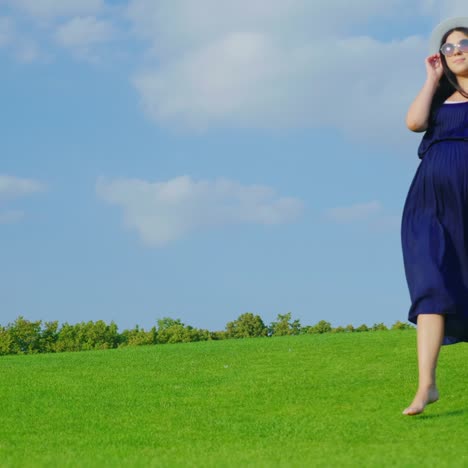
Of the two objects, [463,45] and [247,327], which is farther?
[247,327]

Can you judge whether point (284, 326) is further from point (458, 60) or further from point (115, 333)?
point (458, 60)

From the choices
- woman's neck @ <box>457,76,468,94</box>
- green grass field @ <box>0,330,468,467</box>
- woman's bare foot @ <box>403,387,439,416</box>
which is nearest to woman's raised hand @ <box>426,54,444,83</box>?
woman's neck @ <box>457,76,468,94</box>

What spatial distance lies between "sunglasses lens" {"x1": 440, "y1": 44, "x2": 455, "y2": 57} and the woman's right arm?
2.8 inches

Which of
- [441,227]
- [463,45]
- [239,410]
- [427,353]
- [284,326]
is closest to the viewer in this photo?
[427,353]

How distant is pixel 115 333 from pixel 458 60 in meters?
11.0

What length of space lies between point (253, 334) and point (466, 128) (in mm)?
10470

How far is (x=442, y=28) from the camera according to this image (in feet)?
19.4

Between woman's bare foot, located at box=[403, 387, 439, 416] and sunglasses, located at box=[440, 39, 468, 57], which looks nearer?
woman's bare foot, located at box=[403, 387, 439, 416]

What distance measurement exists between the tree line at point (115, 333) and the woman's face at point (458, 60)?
10123 mm

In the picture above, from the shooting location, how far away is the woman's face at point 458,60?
18.9ft

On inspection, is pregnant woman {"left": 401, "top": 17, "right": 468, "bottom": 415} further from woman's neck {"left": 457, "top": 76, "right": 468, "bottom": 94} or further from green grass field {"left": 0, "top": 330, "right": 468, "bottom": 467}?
green grass field {"left": 0, "top": 330, "right": 468, "bottom": 467}

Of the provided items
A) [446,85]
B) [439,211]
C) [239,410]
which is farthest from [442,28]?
[239,410]

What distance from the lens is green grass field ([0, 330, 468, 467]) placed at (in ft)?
15.5

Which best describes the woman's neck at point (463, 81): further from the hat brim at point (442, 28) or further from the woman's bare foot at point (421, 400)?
the woman's bare foot at point (421, 400)
